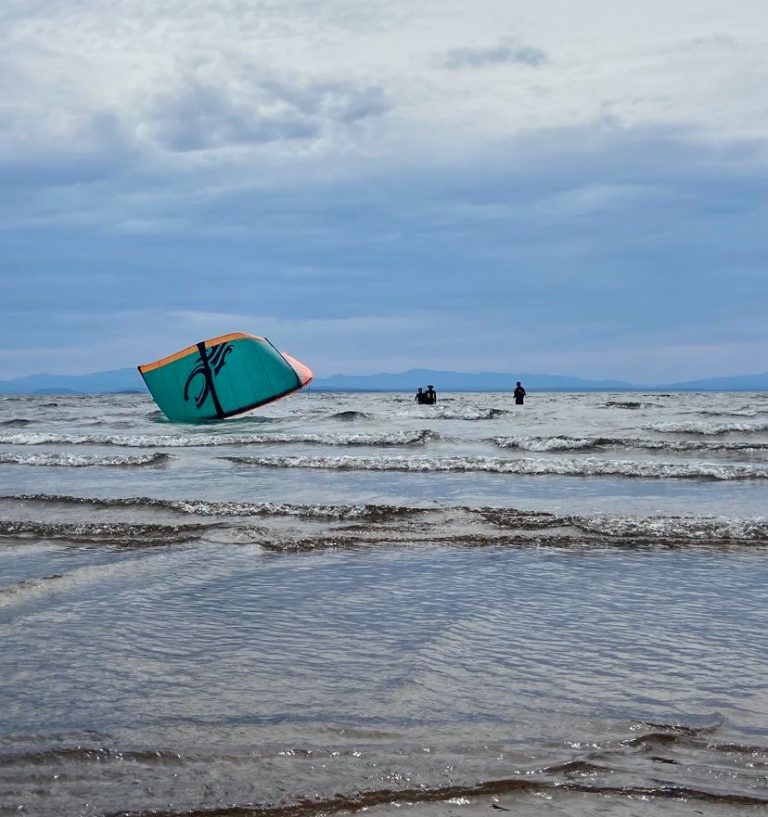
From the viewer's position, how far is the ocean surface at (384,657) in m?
3.37

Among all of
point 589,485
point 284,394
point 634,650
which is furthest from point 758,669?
point 284,394

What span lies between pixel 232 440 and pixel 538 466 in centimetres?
1168

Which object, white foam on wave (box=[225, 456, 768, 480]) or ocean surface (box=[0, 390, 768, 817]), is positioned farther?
white foam on wave (box=[225, 456, 768, 480])

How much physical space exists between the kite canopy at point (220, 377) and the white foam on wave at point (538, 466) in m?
16.2

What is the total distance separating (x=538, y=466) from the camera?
1661 centimetres

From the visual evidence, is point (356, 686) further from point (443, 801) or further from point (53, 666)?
point (53, 666)

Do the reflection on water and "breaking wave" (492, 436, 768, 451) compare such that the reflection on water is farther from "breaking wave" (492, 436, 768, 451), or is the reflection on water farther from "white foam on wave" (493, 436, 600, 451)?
"white foam on wave" (493, 436, 600, 451)

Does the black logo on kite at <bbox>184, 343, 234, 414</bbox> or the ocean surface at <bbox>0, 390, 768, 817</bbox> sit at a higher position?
the black logo on kite at <bbox>184, 343, 234, 414</bbox>

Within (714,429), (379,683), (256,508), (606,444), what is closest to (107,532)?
(256,508)

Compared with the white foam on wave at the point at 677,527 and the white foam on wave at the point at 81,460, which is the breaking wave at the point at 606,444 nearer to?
the white foam on wave at the point at 81,460

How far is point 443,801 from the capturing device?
321 cm

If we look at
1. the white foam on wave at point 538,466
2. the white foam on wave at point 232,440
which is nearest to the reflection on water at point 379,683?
the white foam on wave at point 538,466

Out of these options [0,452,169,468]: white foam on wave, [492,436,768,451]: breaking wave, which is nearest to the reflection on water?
[0,452,169,468]: white foam on wave

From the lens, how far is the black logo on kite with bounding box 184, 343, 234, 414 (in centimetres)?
3431
